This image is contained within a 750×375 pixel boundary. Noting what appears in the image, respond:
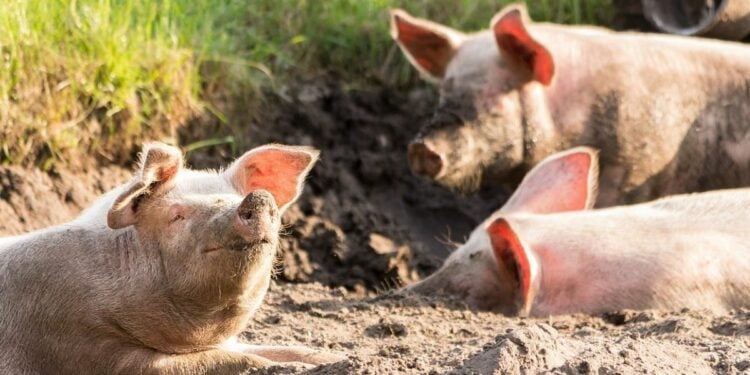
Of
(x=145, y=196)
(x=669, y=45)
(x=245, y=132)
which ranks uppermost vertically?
(x=145, y=196)

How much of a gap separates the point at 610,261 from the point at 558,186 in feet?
2.25

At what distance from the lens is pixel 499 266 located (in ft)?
20.1

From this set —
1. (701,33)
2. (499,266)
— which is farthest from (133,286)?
(701,33)

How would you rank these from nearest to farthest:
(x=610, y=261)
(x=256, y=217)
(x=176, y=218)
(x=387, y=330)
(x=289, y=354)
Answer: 1. (x=256, y=217)
2. (x=176, y=218)
3. (x=289, y=354)
4. (x=387, y=330)
5. (x=610, y=261)

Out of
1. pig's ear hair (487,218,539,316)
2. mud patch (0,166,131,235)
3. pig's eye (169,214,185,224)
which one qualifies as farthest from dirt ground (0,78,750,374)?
pig's eye (169,214,185,224)

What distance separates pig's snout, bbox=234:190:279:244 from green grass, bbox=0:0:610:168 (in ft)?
8.68

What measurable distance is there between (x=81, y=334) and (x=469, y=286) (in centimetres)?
210

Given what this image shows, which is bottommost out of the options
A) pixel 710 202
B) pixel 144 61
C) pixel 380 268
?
pixel 380 268

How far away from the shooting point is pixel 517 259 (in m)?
5.93

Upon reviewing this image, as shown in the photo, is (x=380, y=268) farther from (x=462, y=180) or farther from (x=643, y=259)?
(x=643, y=259)

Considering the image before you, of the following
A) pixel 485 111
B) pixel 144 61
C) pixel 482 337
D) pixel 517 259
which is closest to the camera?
pixel 482 337

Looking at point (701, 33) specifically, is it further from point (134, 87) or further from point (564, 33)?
point (134, 87)

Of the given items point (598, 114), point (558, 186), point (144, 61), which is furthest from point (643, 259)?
point (144, 61)

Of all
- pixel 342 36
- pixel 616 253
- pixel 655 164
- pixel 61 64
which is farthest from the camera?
pixel 342 36
